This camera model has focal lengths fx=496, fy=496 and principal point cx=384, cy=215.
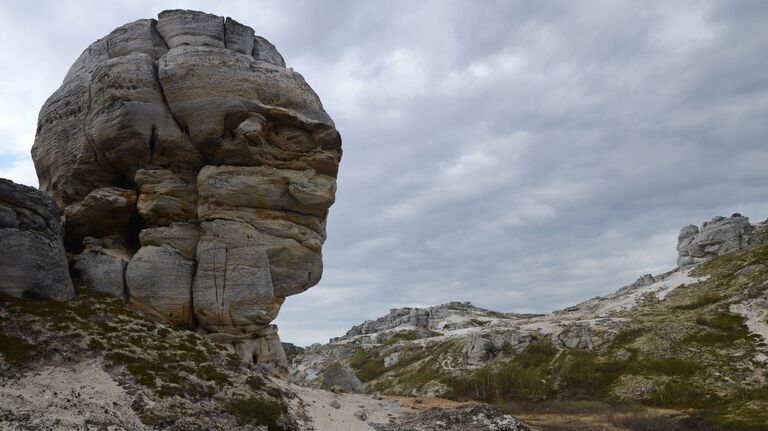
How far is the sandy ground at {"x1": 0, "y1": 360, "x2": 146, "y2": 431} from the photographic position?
21.9 m

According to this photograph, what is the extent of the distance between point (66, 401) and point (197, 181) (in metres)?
23.5

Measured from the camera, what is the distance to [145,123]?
42.8 metres

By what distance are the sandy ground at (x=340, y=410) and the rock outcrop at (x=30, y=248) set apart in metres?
17.5

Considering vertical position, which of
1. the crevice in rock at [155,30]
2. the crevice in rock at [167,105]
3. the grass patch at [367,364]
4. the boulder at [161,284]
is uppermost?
the crevice in rock at [155,30]

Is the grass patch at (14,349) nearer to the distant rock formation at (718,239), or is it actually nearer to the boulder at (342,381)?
the boulder at (342,381)

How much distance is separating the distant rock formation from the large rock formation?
180 m

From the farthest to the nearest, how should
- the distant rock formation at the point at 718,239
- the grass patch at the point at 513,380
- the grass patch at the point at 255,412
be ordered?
the distant rock formation at the point at 718,239 < the grass patch at the point at 513,380 < the grass patch at the point at 255,412

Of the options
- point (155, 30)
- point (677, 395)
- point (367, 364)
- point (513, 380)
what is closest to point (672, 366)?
point (677, 395)

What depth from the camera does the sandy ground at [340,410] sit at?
111ft

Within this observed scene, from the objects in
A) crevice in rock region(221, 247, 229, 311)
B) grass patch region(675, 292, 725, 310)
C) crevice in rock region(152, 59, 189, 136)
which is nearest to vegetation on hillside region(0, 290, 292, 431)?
crevice in rock region(221, 247, 229, 311)

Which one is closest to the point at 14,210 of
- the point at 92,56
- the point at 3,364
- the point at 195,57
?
the point at 3,364

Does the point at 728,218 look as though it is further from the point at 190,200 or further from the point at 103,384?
the point at 103,384

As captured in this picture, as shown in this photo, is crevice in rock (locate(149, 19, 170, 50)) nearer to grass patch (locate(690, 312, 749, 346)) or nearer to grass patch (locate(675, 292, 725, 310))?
grass patch (locate(690, 312, 749, 346))

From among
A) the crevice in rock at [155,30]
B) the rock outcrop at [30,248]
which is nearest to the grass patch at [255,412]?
the rock outcrop at [30,248]
